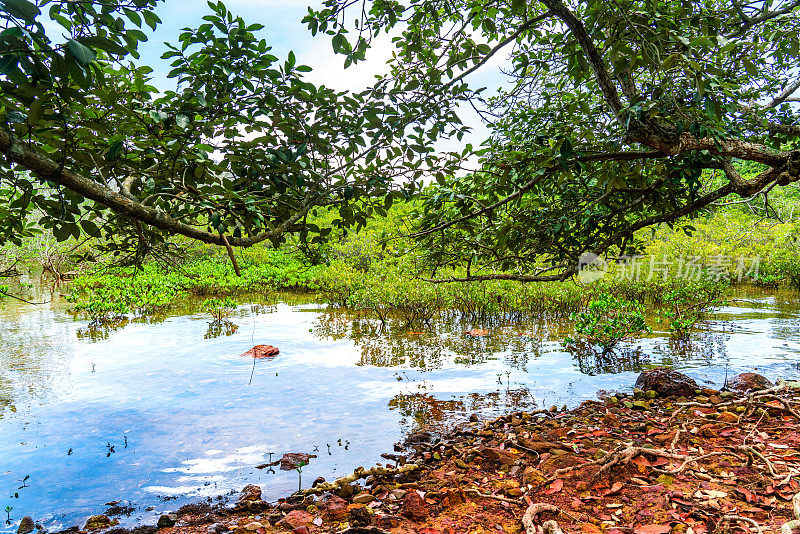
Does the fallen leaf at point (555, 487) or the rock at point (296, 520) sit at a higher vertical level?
the fallen leaf at point (555, 487)

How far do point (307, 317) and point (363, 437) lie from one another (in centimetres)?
921

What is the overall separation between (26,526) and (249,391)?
3673 millimetres

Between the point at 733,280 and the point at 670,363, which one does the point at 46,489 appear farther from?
the point at 733,280

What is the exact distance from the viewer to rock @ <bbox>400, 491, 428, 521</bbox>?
10.3 ft

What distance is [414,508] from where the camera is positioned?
3.23 meters

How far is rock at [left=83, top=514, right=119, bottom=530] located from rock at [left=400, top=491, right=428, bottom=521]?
2.60 meters

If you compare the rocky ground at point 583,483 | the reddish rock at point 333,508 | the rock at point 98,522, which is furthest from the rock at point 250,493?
the rock at point 98,522

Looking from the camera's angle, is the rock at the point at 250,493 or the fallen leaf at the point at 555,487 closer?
the fallen leaf at the point at 555,487

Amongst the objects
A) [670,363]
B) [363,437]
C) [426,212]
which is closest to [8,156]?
[426,212]

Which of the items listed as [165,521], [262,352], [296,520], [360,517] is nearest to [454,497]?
[360,517]

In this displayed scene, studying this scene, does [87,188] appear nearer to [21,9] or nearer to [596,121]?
[21,9]

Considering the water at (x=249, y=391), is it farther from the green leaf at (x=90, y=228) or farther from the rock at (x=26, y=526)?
the green leaf at (x=90, y=228)

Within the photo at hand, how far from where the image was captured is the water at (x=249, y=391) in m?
4.82

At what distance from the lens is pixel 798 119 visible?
4582 millimetres
